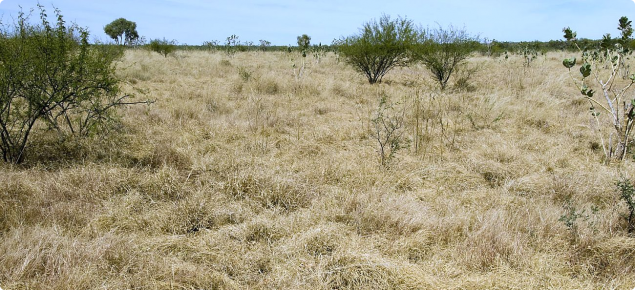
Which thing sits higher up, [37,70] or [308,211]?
[37,70]

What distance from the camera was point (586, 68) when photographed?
3.97 m

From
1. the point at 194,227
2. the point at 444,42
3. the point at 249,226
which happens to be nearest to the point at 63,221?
the point at 194,227

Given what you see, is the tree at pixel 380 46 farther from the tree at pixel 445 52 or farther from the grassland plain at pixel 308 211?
the grassland plain at pixel 308 211

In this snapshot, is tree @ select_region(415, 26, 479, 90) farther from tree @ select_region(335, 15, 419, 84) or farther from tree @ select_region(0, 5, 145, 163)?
tree @ select_region(0, 5, 145, 163)

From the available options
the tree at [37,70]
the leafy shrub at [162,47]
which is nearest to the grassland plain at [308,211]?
the tree at [37,70]

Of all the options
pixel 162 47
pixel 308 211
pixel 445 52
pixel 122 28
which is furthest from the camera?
pixel 122 28

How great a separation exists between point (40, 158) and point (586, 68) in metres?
5.97

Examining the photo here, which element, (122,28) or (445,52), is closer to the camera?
(445,52)

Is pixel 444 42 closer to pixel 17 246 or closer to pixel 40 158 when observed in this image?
pixel 40 158

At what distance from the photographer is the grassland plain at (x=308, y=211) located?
90.4 inches

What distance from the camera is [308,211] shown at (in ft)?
10.3

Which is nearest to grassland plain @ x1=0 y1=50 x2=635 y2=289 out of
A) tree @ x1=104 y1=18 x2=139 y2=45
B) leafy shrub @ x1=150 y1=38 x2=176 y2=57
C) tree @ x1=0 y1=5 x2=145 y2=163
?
tree @ x1=0 y1=5 x2=145 y2=163

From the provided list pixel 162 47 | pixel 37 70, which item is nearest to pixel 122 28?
pixel 162 47

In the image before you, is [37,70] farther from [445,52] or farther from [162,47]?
[162,47]
